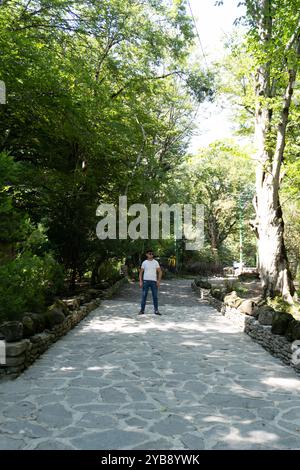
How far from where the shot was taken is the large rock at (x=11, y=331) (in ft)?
18.5

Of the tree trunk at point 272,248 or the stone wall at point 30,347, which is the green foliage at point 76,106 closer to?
the stone wall at point 30,347

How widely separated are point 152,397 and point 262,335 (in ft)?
12.7

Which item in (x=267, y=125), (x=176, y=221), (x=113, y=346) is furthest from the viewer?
(x=176, y=221)

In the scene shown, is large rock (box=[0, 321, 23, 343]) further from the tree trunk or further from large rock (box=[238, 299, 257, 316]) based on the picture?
the tree trunk

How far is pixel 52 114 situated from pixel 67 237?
160 inches

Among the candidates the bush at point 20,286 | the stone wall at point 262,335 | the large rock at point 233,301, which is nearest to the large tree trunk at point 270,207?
the large rock at point 233,301

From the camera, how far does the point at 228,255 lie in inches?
1788

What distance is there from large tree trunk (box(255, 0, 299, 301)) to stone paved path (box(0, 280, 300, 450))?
3.40 meters

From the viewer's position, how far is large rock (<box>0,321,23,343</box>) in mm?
5645

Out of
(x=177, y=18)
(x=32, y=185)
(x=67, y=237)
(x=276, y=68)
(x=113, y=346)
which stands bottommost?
(x=113, y=346)

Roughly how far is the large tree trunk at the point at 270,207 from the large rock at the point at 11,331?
7591 millimetres

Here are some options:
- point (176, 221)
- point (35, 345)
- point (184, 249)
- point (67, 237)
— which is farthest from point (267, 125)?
point (184, 249)
